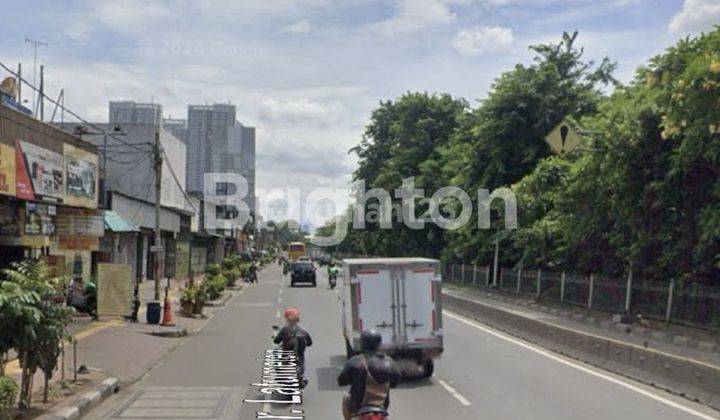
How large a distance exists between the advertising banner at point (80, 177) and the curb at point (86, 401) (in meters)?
11.2

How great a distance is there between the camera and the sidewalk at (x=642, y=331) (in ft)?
65.5

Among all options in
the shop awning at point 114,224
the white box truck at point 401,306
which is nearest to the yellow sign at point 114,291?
the shop awning at point 114,224

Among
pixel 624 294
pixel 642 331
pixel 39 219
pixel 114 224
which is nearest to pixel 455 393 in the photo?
pixel 642 331

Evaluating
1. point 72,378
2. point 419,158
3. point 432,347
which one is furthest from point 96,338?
point 419,158

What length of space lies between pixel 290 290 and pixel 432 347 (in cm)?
3624

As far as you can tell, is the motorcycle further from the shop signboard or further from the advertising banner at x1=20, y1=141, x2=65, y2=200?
the shop signboard

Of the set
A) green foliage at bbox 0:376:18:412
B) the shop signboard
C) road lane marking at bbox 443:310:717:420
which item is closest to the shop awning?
the shop signboard

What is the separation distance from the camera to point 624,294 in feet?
91.1

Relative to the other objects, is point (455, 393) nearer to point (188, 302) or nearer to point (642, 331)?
point (642, 331)

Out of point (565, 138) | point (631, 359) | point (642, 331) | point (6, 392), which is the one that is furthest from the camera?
point (565, 138)

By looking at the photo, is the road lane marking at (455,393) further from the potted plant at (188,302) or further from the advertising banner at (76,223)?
the potted plant at (188,302)

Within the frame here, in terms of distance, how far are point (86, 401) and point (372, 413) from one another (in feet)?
21.6

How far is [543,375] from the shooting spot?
53.0 feet

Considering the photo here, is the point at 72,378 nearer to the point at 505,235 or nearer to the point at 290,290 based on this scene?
the point at 505,235
